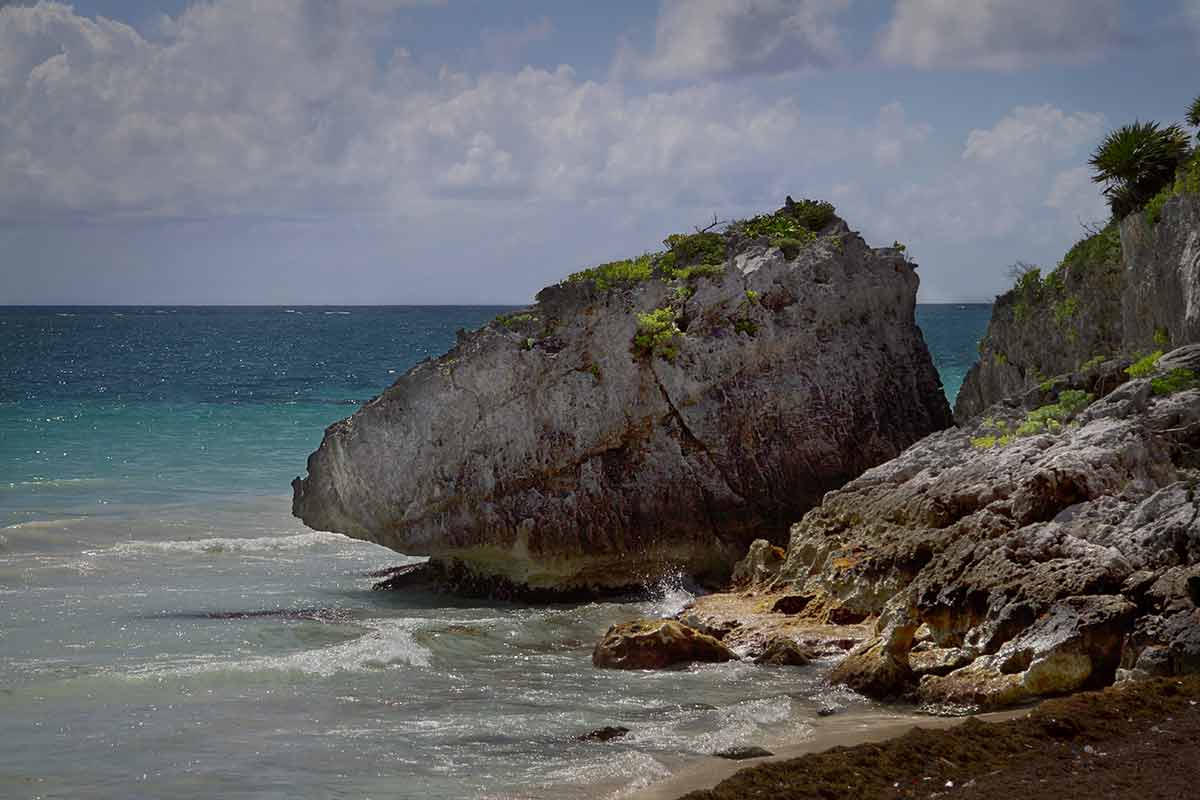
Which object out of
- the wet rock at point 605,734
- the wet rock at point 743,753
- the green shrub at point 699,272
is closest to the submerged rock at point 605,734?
the wet rock at point 605,734

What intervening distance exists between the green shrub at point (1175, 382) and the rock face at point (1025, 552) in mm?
28

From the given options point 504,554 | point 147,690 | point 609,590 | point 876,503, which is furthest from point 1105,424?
point 147,690

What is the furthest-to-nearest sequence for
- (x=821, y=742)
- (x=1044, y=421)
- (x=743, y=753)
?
(x=1044, y=421) < (x=821, y=742) < (x=743, y=753)

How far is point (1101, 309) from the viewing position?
18125 mm

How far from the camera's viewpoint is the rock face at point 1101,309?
15797 millimetres

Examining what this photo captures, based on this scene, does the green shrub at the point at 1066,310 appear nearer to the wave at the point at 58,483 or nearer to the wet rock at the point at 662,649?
the wet rock at the point at 662,649

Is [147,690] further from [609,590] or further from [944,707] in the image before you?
[944,707]

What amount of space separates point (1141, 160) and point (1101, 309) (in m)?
2.21

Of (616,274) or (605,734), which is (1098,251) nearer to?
(616,274)

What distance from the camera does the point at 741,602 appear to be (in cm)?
1602

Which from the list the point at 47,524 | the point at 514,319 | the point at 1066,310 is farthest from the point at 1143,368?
the point at 47,524

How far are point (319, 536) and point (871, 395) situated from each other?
1121 centimetres

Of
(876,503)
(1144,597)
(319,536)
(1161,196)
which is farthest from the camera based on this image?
(319,536)

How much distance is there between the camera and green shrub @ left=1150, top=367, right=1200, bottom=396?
45.6 feet
